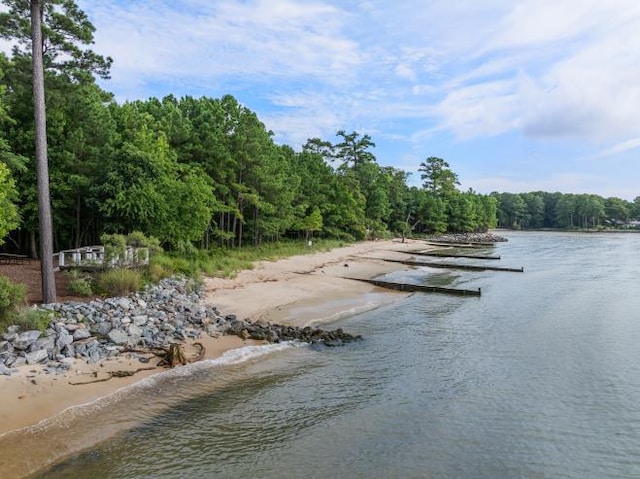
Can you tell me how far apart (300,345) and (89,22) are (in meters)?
13.8

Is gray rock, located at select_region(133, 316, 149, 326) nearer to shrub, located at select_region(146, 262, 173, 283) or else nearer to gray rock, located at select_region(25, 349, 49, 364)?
gray rock, located at select_region(25, 349, 49, 364)

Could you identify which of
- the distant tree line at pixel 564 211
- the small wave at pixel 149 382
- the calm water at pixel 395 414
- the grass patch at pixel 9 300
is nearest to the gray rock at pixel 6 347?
the grass patch at pixel 9 300

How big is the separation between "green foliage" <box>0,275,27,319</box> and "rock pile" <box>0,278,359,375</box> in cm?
61

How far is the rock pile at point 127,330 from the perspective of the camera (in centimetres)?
1042

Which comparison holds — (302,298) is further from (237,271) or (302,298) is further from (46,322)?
(46,322)

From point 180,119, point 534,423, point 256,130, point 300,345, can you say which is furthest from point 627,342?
point 180,119

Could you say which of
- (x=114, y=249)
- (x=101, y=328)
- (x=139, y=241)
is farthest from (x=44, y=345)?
(x=139, y=241)

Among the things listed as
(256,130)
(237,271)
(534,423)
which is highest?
(256,130)

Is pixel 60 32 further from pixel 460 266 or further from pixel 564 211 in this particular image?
pixel 564 211

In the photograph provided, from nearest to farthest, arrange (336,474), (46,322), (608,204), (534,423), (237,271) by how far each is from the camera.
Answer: (336,474)
(534,423)
(46,322)
(237,271)
(608,204)

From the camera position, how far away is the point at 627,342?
53.3 feet

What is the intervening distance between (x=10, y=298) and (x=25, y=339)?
2.25 meters

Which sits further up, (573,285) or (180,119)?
(180,119)

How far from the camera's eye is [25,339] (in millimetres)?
10539
